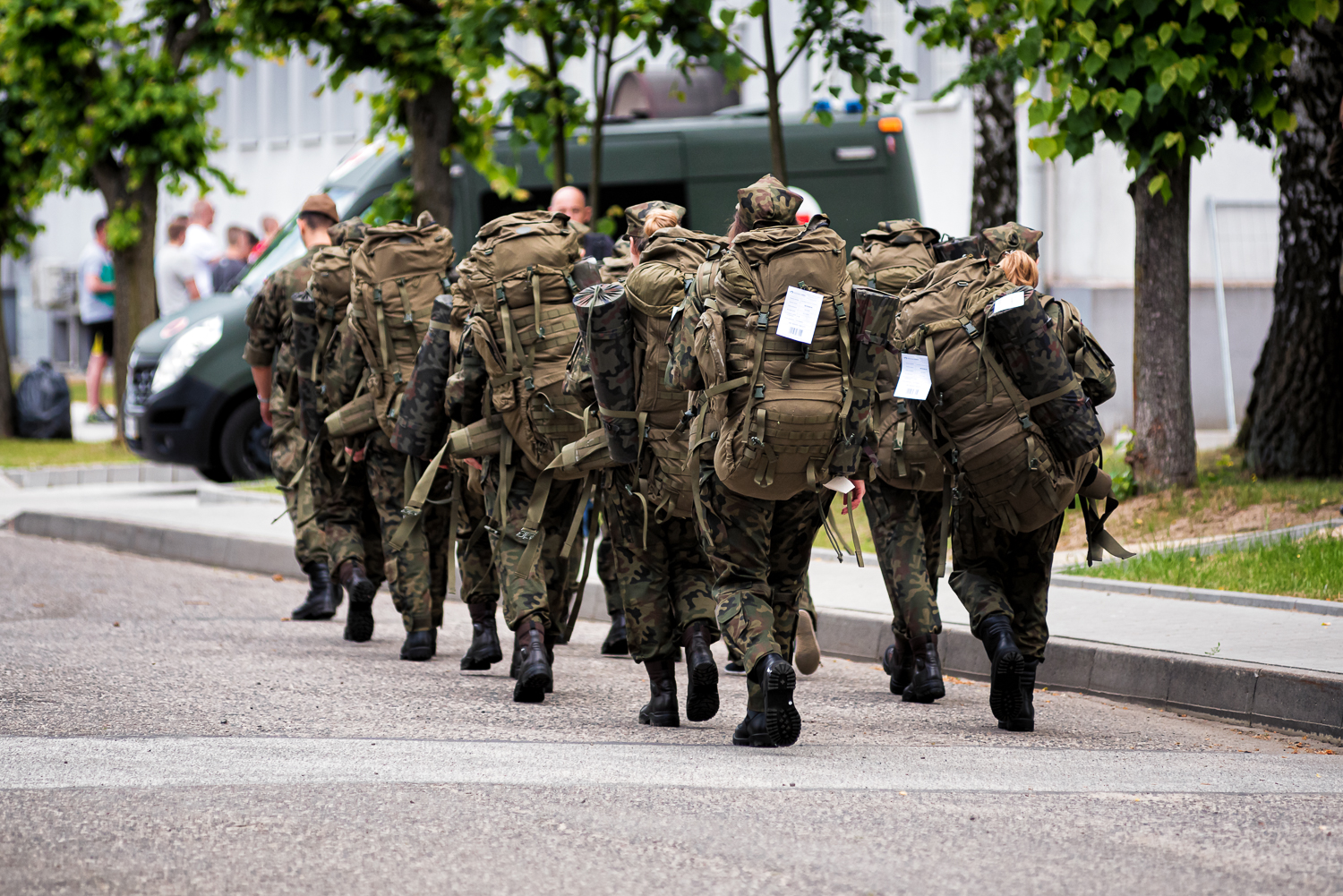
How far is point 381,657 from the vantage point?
25.2 feet

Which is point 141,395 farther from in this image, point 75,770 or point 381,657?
point 75,770

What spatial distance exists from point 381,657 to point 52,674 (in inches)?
55.4

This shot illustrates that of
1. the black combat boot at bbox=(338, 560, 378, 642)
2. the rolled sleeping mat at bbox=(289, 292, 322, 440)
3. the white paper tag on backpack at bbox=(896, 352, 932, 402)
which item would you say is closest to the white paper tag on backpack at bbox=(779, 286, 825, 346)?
the white paper tag on backpack at bbox=(896, 352, 932, 402)

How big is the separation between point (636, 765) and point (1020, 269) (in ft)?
7.25

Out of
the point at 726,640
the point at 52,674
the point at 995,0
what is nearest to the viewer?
the point at 726,640

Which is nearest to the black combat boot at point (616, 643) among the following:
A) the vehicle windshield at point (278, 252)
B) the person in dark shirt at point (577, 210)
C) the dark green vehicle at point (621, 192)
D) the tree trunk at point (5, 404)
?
the person in dark shirt at point (577, 210)

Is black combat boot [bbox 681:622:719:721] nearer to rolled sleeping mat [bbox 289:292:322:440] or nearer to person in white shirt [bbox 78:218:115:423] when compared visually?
rolled sleeping mat [bbox 289:292:322:440]

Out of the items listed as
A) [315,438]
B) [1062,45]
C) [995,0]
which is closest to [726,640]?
[315,438]

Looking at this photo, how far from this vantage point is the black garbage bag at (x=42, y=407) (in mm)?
20156

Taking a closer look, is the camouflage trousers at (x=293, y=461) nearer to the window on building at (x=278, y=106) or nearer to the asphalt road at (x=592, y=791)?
the asphalt road at (x=592, y=791)

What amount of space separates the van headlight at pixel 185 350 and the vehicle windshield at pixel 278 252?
1.16 ft

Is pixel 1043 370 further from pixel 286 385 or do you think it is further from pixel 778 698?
pixel 286 385

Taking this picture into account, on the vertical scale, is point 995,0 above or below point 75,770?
above

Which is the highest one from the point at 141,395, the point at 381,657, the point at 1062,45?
the point at 1062,45
